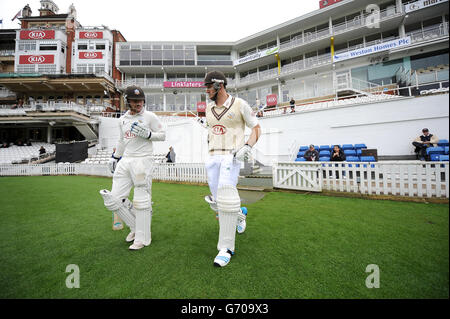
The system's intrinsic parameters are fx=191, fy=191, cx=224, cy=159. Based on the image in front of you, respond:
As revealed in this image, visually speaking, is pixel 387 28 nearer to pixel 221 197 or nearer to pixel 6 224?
pixel 221 197

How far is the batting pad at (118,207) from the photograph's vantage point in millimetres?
2489

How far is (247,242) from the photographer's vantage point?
8.81 feet

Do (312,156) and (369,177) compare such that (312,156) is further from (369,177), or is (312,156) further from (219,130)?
(219,130)

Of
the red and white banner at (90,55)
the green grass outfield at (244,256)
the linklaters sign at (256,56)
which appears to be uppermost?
the red and white banner at (90,55)

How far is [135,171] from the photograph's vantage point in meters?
2.58

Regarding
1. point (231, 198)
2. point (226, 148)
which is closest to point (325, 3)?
point (226, 148)

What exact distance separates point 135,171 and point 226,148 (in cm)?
127

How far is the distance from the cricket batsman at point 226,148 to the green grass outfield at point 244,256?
438mm

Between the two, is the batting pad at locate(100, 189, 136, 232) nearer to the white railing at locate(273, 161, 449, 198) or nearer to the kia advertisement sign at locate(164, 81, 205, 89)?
the white railing at locate(273, 161, 449, 198)

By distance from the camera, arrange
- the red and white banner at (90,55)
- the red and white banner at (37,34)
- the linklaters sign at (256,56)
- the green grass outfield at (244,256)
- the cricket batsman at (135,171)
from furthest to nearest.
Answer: the red and white banner at (90,55)
the red and white banner at (37,34)
the linklaters sign at (256,56)
the cricket batsman at (135,171)
the green grass outfield at (244,256)

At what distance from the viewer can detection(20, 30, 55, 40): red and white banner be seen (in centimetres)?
2838

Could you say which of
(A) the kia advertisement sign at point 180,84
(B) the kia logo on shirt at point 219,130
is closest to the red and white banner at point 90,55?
(A) the kia advertisement sign at point 180,84

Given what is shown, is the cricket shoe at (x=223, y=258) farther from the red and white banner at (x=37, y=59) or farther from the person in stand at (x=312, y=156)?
the red and white banner at (x=37, y=59)

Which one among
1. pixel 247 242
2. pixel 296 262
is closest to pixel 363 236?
pixel 296 262
